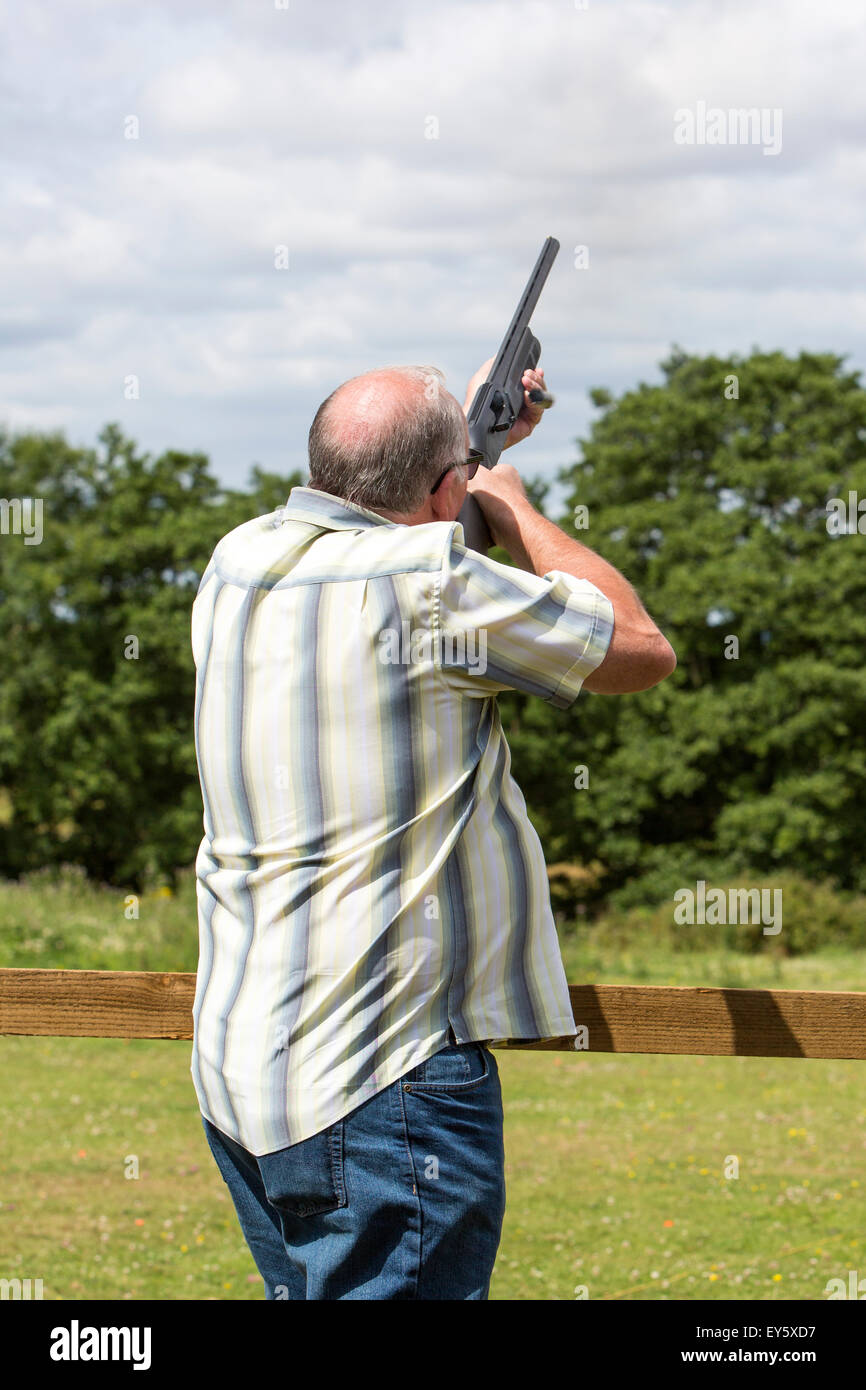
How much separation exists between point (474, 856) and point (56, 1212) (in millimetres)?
6826

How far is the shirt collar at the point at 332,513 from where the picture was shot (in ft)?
7.22

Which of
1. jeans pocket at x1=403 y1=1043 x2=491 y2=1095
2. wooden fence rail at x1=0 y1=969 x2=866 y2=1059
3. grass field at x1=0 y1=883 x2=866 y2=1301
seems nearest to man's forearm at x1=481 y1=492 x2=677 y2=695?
jeans pocket at x1=403 y1=1043 x2=491 y2=1095

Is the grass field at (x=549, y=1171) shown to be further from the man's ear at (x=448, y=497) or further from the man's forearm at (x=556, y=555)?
the man's ear at (x=448, y=497)

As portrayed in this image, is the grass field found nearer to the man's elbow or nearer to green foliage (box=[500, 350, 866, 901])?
the man's elbow

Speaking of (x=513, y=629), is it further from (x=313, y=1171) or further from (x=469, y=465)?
(x=313, y=1171)

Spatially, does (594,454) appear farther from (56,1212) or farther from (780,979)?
(56,1212)

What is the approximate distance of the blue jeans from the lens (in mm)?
2049

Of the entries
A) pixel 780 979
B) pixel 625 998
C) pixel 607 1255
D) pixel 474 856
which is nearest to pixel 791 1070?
pixel 780 979

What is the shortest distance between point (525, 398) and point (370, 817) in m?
1.11

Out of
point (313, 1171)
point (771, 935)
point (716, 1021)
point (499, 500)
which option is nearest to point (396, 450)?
point (499, 500)

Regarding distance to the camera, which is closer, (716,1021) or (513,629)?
(513,629)

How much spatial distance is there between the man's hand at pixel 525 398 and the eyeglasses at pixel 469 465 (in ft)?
0.62

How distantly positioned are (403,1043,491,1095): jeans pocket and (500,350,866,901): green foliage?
26.4 meters

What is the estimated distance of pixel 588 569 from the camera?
2268 millimetres
